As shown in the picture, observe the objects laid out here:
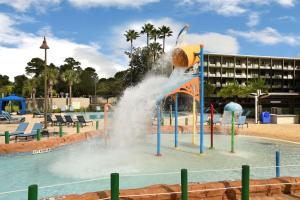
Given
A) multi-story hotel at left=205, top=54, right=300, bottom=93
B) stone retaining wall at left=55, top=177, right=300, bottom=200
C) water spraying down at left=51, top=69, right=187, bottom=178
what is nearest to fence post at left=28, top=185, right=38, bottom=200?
stone retaining wall at left=55, top=177, right=300, bottom=200

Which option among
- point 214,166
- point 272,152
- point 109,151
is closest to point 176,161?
point 214,166

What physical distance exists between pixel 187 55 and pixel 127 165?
5.54 m

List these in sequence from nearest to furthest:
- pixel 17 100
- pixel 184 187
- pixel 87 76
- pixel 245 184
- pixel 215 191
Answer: pixel 184 187
pixel 245 184
pixel 215 191
pixel 17 100
pixel 87 76

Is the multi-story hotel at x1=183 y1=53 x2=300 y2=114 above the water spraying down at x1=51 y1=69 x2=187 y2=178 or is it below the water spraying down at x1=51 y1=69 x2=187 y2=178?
above

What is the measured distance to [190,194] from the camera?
6961mm

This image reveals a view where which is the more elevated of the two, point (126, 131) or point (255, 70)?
point (255, 70)

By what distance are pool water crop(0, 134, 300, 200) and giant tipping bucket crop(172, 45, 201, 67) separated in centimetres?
406

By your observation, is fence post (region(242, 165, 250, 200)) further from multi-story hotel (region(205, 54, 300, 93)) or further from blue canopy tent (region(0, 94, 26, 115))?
multi-story hotel (region(205, 54, 300, 93))

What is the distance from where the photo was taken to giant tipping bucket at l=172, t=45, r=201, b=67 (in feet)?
47.6

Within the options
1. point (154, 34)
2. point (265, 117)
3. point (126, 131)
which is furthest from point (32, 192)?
point (154, 34)

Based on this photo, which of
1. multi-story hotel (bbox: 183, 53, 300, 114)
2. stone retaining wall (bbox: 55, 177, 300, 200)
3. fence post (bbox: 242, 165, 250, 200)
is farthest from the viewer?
multi-story hotel (bbox: 183, 53, 300, 114)

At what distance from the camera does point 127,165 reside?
12273 mm

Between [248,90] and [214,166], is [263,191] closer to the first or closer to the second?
[214,166]

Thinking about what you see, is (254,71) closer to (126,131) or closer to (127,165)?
(126,131)
